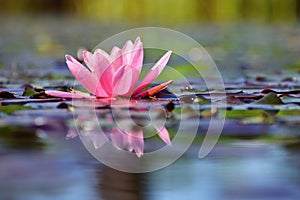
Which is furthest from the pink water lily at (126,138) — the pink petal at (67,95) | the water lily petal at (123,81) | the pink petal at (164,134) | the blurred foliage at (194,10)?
the blurred foliage at (194,10)

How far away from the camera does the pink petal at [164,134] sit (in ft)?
5.56

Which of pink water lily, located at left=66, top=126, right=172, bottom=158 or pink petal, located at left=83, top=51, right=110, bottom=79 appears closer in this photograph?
pink water lily, located at left=66, top=126, right=172, bottom=158

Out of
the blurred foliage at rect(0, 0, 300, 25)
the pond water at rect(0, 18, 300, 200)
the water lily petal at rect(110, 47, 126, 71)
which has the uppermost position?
the blurred foliage at rect(0, 0, 300, 25)

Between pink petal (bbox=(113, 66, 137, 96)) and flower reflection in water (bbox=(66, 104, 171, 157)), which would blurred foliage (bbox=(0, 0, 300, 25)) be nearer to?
pink petal (bbox=(113, 66, 137, 96))

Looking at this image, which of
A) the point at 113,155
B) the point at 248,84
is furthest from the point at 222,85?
the point at 113,155

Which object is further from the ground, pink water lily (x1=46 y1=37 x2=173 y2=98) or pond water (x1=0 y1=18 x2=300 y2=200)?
pink water lily (x1=46 y1=37 x2=173 y2=98)

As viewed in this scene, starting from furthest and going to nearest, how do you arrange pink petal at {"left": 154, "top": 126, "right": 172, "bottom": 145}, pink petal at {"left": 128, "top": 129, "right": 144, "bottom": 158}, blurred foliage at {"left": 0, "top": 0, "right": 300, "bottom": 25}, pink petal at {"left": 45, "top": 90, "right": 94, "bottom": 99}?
blurred foliage at {"left": 0, "top": 0, "right": 300, "bottom": 25} → pink petal at {"left": 45, "top": 90, "right": 94, "bottom": 99} → pink petal at {"left": 154, "top": 126, "right": 172, "bottom": 145} → pink petal at {"left": 128, "top": 129, "right": 144, "bottom": 158}

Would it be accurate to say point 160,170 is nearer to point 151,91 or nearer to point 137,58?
point 137,58

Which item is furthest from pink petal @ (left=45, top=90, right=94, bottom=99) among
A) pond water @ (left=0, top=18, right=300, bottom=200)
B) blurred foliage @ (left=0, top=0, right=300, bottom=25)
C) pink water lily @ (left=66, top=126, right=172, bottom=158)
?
blurred foliage @ (left=0, top=0, right=300, bottom=25)

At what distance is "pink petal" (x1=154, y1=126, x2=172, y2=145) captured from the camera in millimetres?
1696

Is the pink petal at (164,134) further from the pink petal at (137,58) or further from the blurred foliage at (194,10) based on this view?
the blurred foliage at (194,10)

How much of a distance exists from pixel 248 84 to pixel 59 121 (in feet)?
3.04

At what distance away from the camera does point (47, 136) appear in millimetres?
1780

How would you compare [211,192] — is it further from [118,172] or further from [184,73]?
[184,73]
